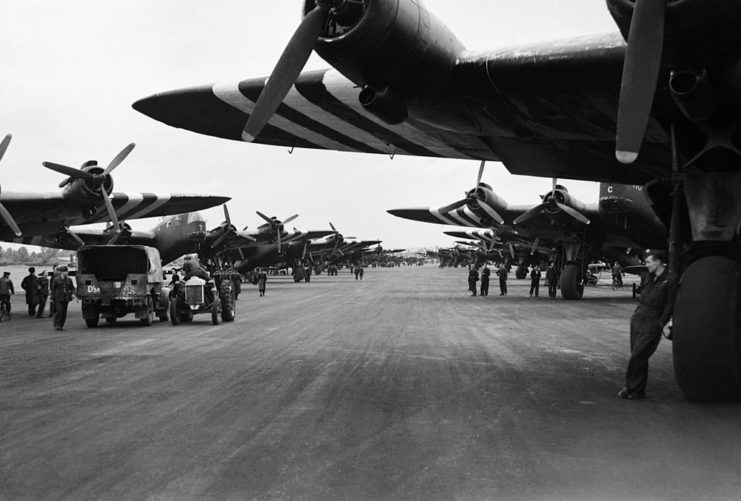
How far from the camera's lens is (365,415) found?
19.2 ft

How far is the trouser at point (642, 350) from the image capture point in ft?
21.4

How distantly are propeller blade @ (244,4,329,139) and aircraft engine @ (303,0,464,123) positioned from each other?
9cm

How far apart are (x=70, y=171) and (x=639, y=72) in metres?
18.0

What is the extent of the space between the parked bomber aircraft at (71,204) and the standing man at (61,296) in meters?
3.10

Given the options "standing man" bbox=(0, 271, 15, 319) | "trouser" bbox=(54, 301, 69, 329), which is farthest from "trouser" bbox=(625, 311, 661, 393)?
"standing man" bbox=(0, 271, 15, 319)

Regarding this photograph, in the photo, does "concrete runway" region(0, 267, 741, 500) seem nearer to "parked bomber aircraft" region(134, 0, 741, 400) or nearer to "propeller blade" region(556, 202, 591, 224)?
"parked bomber aircraft" region(134, 0, 741, 400)

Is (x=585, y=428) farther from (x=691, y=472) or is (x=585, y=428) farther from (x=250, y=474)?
(x=250, y=474)

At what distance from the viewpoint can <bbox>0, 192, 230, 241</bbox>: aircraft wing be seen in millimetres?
19672

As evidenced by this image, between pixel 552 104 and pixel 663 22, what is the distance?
176cm

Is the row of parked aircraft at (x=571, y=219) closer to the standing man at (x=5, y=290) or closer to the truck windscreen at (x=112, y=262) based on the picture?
the truck windscreen at (x=112, y=262)

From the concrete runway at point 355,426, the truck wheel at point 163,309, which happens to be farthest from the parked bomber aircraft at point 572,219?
the truck wheel at point 163,309

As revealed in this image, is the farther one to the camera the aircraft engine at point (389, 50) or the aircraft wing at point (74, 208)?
the aircraft wing at point (74, 208)

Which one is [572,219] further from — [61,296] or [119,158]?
[61,296]

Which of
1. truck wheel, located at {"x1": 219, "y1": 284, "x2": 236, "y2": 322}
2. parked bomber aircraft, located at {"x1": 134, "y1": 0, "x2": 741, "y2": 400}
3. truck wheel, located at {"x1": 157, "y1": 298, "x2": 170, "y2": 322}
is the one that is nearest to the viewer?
parked bomber aircraft, located at {"x1": 134, "y1": 0, "x2": 741, "y2": 400}
